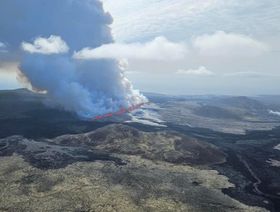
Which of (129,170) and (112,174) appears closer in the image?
(112,174)

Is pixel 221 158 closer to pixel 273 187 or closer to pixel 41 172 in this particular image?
pixel 273 187

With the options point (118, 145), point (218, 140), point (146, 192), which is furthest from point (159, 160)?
point (218, 140)

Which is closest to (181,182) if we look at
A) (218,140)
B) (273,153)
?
(273,153)

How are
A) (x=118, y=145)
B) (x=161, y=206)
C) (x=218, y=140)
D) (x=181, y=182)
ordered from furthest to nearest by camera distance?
(x=218, y=140)
(x=118, y=145)
(x=181, y=182)
(x=161, y=206)

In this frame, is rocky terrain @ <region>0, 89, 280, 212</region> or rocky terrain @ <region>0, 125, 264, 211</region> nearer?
rocky terrain @ <region>0, 125, 264, 211</region>

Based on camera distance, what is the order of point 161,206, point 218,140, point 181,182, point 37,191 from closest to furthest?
point 161,206 → point 37,191 → point 181,182 → point 218,140

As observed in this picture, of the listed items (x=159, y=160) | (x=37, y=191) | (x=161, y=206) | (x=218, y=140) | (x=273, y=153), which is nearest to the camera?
(x=161, y=206)

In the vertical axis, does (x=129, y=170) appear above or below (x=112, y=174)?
below

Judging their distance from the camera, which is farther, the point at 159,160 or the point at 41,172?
the point at 159,160

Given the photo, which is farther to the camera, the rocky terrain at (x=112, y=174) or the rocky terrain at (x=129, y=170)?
the rocky terrain at (x=129, y=170)

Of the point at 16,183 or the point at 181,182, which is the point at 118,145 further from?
the point at 16,183
